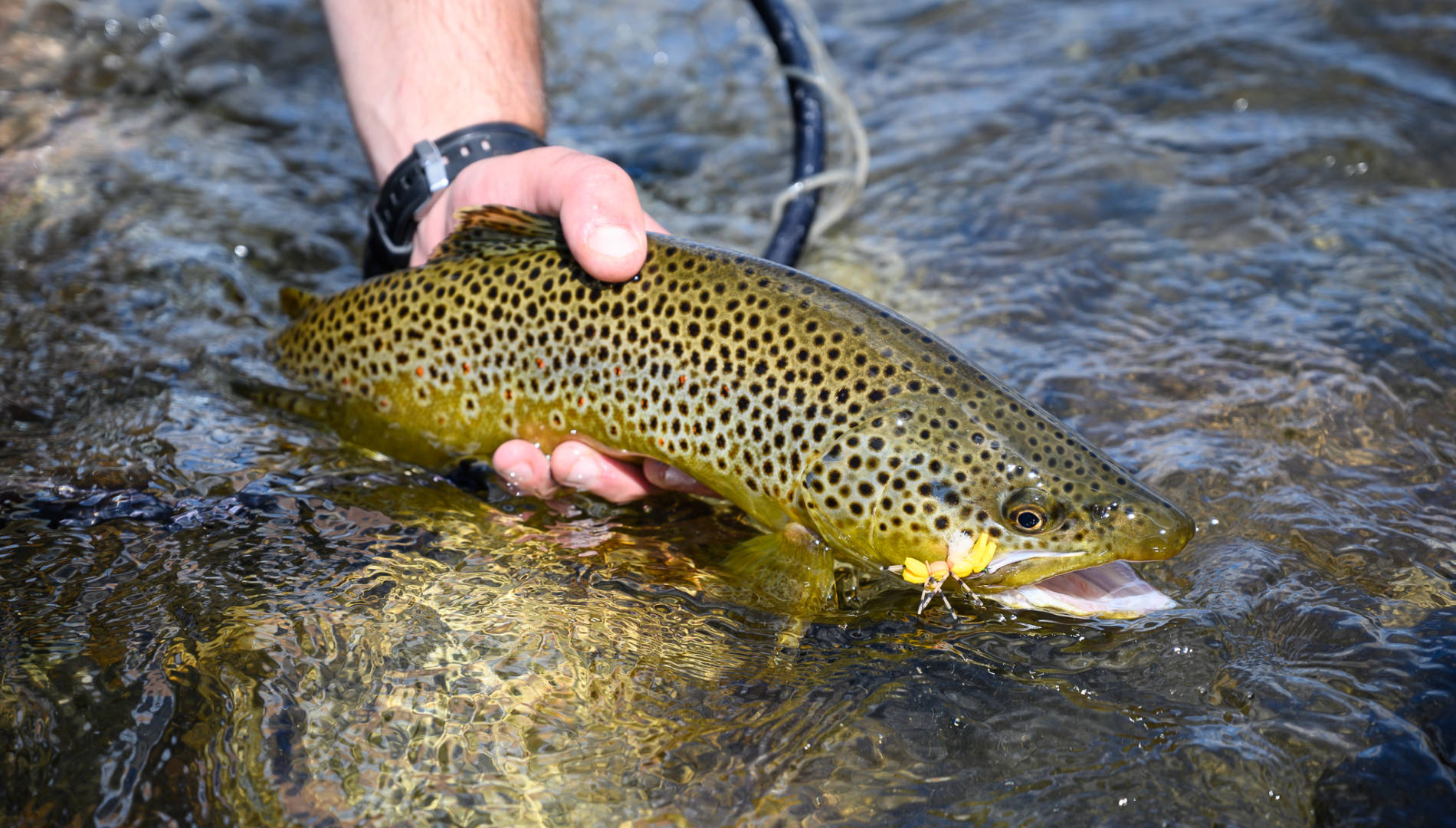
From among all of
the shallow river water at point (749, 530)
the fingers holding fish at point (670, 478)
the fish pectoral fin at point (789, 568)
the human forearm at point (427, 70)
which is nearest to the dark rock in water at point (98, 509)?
the shallow river water at point (749, 530)

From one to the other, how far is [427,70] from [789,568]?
114 inches

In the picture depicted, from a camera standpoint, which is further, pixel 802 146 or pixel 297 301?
pixel 802 146

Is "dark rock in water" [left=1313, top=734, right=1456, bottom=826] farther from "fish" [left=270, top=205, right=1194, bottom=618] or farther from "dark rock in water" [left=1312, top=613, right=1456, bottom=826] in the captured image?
"fish" [left=270, top=205, right=1194, bottom=618]

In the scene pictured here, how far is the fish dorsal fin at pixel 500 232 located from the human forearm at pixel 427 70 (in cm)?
100

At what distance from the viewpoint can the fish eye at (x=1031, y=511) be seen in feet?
9.59

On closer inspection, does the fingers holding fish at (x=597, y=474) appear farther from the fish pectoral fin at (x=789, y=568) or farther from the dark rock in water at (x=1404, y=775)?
the dark rock in water at (x=1404, y=775)

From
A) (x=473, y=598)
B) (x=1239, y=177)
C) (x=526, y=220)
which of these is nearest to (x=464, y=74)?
(x=526, y=220)

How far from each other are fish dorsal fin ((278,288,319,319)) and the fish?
434 mm

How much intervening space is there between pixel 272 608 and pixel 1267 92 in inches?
272

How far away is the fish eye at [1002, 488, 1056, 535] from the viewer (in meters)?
2.92

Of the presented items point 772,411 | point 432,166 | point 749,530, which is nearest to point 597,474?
point 749,530

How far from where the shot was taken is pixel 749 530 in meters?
3.62

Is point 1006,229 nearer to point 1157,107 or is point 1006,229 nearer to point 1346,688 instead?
point 1157,107

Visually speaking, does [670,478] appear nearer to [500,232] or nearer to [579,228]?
[579,228]
